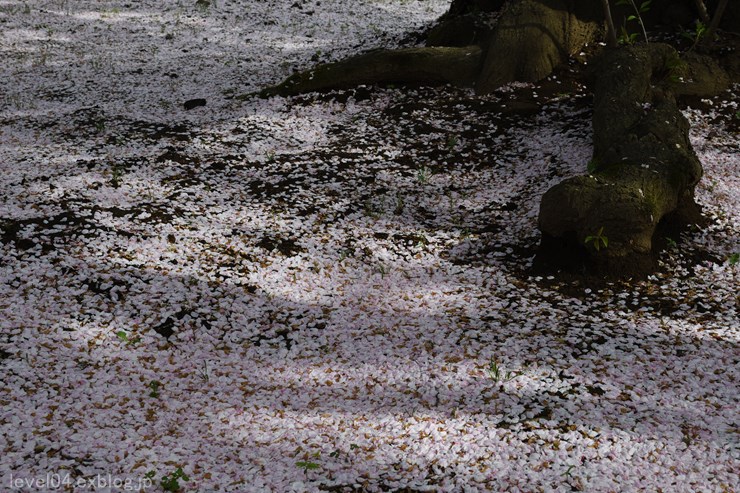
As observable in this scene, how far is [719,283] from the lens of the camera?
19.9 ft

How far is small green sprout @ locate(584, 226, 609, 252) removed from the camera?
5895 millimetres

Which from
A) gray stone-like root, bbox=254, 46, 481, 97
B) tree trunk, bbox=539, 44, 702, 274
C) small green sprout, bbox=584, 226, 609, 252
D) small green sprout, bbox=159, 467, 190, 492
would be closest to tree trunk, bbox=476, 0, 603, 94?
gray stone-like root, bbox=254, 46, 481, 97

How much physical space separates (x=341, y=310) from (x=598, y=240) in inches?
103

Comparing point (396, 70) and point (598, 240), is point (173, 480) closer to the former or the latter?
point (598, 240)

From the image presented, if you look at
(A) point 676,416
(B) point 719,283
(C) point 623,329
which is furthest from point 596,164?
(A) point 676,416

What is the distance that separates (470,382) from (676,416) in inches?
60.8

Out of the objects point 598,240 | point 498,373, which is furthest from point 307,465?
point 598,240

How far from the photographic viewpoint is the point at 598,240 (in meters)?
5.96

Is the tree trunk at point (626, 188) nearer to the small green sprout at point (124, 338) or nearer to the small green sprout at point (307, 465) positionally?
the small green sprout at point (307, 465)

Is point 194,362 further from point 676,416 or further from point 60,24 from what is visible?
point 60,24

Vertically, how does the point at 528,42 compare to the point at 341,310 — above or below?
above

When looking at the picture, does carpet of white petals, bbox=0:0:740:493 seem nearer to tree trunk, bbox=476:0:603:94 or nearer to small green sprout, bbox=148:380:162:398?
small green sprout, bbox=148:380:162:398

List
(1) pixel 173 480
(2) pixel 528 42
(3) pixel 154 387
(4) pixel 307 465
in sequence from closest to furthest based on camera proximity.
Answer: (1) pixel 173 480, (4) pixel 307 465, (3) pixel 154 387, (2) pixel 528 42

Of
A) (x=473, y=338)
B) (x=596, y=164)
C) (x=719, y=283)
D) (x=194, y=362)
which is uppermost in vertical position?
(x=596, y=164)
